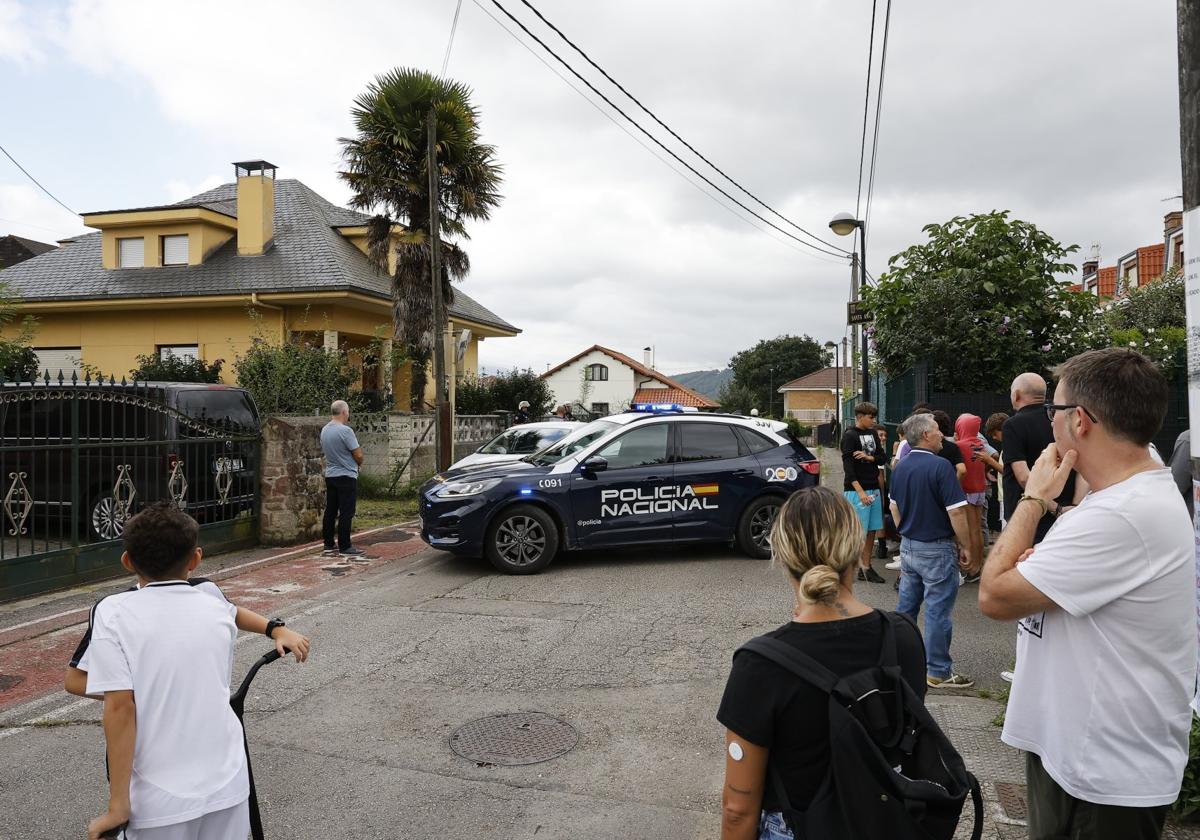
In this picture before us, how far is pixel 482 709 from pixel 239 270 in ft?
64.1

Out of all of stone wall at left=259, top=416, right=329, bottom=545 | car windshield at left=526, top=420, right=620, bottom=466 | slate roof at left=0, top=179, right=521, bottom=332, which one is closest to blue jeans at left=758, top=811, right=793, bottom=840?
car windshield at left=526, top=420, right=620, bottom=466

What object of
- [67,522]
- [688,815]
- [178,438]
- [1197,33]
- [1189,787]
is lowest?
[688,815]

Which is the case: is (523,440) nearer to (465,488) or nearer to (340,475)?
(340,475)

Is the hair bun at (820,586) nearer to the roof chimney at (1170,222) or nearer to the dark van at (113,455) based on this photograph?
the dark van at (113,455)

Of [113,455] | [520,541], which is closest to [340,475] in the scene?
[113,455]

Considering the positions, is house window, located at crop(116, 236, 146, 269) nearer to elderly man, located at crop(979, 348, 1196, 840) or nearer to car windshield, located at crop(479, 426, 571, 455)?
car windshield, located at crop(479, 426, 571, 455)

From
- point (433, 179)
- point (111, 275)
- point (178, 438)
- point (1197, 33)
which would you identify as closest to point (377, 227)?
point (433, 179)

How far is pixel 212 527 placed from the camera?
10055 millimetres

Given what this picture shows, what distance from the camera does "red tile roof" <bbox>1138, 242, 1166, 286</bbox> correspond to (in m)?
31.2

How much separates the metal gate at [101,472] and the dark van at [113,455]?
0.01m

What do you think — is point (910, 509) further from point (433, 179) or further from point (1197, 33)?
point (433, 179)

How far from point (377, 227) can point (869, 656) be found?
2006cm

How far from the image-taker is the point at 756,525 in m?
9.52

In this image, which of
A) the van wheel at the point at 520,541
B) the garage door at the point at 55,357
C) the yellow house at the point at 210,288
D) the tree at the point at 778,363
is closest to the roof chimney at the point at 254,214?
the yellow house at the point at 210,288
